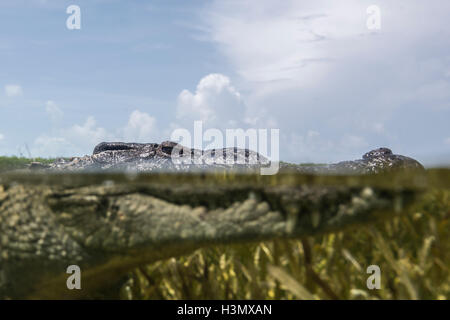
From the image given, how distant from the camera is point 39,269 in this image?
1.62 meters

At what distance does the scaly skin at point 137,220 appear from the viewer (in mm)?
1208

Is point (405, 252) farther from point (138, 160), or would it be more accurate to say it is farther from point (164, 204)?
point (138, 160)

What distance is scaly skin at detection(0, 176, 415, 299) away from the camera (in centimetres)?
121

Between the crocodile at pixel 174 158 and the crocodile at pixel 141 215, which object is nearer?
the crocodile at pixel 141 215

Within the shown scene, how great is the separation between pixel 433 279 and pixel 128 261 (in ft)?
4.22
